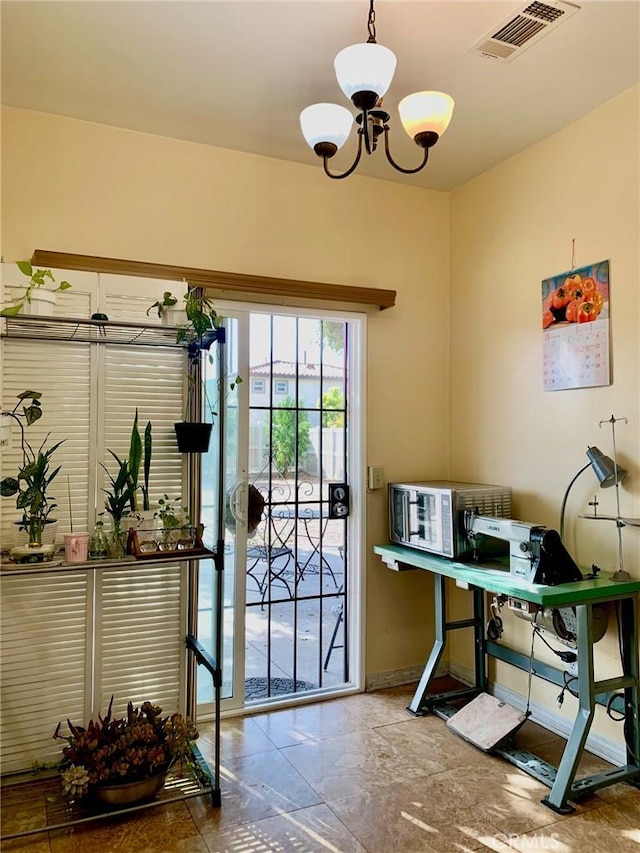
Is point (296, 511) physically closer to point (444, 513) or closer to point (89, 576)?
point (444, 513)

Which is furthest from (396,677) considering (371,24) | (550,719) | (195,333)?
(371,24)

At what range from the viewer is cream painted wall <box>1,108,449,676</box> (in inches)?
109

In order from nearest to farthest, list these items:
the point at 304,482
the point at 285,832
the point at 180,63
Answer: the point at 285,832, the point at 180,63, the point at 304,482

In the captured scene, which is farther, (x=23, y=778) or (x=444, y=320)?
(x=444, y=320)

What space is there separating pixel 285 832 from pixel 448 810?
0.62m

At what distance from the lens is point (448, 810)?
7.46 feet

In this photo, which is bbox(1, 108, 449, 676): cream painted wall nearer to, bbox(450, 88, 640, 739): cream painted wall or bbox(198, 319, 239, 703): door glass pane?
bbox(450, 88, 640, 739): cream painted wall

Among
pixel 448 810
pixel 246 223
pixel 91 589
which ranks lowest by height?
pixel 448 810

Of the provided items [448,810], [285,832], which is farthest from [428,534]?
[285,832]

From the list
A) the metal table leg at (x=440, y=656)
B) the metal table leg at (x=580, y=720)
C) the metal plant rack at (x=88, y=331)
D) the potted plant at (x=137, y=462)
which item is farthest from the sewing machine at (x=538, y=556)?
the metal plant rack at (x=88, y=331)

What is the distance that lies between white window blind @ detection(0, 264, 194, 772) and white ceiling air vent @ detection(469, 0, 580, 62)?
1566mm

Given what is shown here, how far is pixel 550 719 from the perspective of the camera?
2908mm

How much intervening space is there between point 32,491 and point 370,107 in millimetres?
1802

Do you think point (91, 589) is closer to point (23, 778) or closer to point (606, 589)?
point (23, 778)
